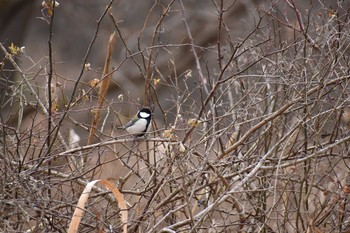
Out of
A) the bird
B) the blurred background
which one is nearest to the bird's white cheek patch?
the bird

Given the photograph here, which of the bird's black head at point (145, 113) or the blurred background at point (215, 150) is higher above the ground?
the bird's black head at point (145, 113)

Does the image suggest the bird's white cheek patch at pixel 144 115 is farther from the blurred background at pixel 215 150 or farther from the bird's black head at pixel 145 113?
the blurred background at pixel 215 150

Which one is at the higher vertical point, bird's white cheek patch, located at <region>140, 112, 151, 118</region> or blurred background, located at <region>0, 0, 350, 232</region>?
bird's white cheek patch, located at <region>140, 112, 151, 118</region>

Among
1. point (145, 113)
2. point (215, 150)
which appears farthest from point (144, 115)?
point (215, 150)

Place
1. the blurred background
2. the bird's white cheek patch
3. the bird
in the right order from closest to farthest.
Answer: the blurred background < the bird < the bird's white cheek patch

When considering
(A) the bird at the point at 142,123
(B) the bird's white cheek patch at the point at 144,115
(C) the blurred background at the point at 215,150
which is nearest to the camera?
(C) the blurred background at the point at 215,150

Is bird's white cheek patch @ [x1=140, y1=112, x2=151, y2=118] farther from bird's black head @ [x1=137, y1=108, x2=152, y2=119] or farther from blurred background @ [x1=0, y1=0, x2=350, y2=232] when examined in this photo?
blurred background @ [x1=0, y1=0, x2=350, y2=232]

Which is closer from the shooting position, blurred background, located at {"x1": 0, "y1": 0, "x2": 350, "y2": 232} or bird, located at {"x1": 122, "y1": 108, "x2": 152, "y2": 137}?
blurred background, located at {"x1": 0, "y1": 0, "x2": 350, "y2": 232}

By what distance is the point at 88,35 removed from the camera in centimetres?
1923

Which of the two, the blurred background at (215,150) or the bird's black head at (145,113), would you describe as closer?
the blurred background at (215,150)

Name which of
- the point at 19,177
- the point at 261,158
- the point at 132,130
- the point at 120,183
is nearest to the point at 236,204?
the point at 261,158

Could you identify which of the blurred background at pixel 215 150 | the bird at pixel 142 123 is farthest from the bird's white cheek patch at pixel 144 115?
the blurred background at pixel 215 150

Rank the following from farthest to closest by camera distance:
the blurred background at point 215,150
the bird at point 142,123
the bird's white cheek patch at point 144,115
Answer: the bird's white cheek patch at point 144,115, the bird at point 142,123, the blurred background at point 215,150

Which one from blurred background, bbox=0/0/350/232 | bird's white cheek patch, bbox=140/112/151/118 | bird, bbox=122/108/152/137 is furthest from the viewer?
bird's white cheek patch, bbox=140/112/151/118
